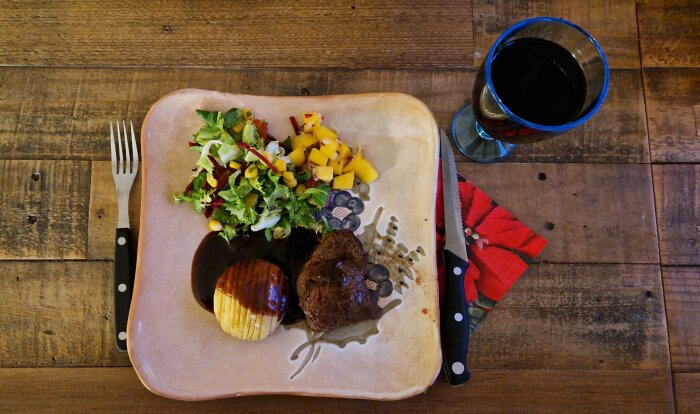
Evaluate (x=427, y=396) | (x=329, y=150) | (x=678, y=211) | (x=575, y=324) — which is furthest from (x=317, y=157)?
(x=678, y=211)

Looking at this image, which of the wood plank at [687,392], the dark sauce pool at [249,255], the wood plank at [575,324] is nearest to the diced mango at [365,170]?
the dark sauce pool at [249,255]

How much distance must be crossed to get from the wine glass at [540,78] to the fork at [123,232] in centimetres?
153

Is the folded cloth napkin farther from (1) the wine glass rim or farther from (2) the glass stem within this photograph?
(1) the wine glass rim

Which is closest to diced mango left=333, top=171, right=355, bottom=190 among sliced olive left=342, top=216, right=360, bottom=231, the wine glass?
sliced olive left=342, top=216, right=360, bottom=231

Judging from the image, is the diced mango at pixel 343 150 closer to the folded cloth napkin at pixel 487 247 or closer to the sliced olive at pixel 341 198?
the sliced olive at pixel 341 198

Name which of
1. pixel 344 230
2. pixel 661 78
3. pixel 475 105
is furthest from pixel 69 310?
pixel 661 78

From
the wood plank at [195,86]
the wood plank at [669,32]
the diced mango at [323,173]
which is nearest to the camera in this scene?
the diced mango at [323,173]

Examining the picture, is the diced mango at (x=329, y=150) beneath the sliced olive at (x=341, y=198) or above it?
above

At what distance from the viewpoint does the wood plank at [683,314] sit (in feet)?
7.16

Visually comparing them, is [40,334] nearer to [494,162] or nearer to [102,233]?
[102,233]

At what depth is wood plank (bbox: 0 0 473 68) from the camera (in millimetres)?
Result: 2395

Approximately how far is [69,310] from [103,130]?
82 cm

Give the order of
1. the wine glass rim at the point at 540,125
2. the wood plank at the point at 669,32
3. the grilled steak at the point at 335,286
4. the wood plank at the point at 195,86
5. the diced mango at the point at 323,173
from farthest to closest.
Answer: the wood plank at the point at 669,32, the wood plank at the point at 195,86, the diced mango at the point at 323,173, the grilled steak at the point at 335,286, the wine glass rim at the point at 540,125

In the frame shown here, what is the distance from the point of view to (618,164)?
7.64ft
